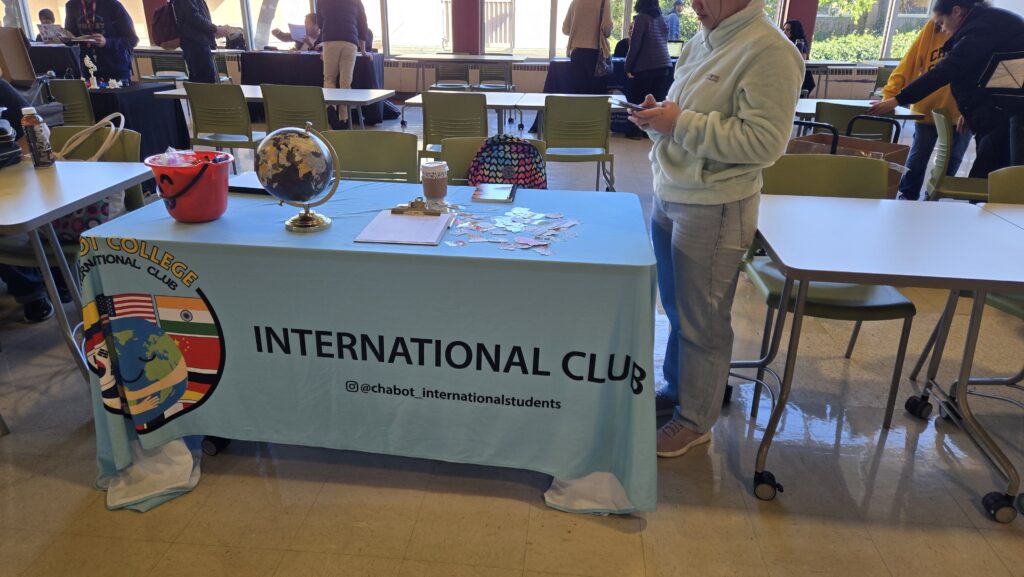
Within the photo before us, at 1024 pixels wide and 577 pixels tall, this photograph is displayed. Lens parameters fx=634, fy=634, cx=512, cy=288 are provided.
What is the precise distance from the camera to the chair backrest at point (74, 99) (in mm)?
4340

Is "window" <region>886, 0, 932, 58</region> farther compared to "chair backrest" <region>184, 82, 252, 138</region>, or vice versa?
"window" <region>886, 0, 932, 58</region>

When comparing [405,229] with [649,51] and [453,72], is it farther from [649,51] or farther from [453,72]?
[453,72]

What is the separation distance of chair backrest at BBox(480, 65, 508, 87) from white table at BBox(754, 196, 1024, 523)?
6.24 m

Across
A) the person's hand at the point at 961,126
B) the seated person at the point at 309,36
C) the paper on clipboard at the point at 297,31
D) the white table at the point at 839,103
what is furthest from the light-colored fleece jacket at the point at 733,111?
the paper on clipboard at the point at 297,31

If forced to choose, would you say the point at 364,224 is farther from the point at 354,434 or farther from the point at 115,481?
the point at 115,481

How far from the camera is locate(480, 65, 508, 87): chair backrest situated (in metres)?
7.88

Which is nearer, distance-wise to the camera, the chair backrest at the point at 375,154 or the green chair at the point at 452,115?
the chair backrest at the point at 375,154

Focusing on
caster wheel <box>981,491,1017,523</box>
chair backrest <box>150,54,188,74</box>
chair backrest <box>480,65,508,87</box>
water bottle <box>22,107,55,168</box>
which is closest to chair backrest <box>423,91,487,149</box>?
water bottle <box>22,107,55,168</box>

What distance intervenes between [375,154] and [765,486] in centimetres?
191

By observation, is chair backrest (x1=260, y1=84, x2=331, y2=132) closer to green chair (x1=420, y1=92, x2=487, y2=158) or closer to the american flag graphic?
green chair (x1=420, y1=92, x2=487, y2=158)

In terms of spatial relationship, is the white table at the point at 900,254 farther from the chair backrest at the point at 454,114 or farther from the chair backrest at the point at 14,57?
the chair backrest at the point at 14,57

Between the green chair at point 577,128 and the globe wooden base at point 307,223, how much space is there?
257 centimetres

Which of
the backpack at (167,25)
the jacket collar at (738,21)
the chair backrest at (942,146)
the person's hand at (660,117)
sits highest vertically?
the backpack at (167,25)

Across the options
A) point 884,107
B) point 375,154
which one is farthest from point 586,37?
point 375,154
